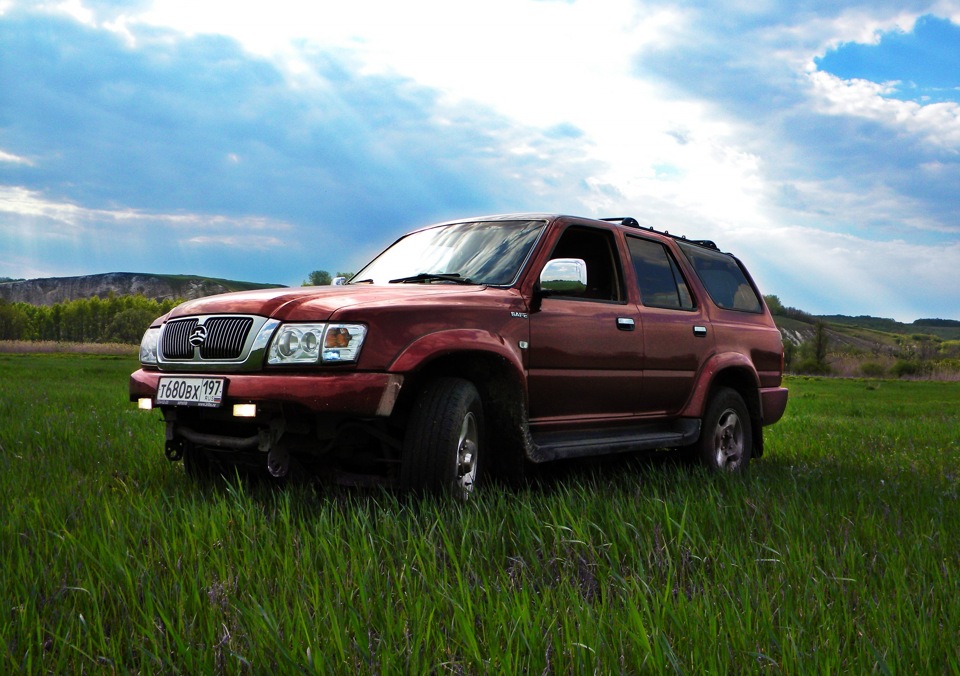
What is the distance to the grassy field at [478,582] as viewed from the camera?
2.36 metres

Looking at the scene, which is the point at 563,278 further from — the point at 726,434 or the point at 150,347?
the point at 150,347

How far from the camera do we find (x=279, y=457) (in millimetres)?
4422

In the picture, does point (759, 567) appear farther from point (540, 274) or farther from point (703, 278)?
point (703, 278)

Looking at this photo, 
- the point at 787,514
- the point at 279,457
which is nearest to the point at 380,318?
the point at 279,457

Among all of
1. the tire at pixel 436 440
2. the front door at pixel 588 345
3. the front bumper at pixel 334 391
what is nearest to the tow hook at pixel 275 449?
the front bumper at pixel 334 391

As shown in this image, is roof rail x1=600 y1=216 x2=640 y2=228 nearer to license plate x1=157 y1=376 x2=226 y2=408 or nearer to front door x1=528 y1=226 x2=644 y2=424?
front door x1=528 y1=226 x2=644 y2=424

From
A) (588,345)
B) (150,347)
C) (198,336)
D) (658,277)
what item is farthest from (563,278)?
(150,347)

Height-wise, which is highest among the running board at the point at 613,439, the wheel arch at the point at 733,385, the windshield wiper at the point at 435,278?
the windshield wiper at the point at 435,278

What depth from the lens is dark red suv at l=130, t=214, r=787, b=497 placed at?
13.8ft

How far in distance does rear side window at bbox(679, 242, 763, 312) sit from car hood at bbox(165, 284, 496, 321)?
295 cm

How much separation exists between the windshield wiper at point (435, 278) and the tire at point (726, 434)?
8.59 ft

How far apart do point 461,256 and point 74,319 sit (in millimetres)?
168464

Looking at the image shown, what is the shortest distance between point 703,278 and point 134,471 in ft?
15.7

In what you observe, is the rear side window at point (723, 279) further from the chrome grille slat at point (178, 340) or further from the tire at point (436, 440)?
the chrome grille slat at point (178, 340)
